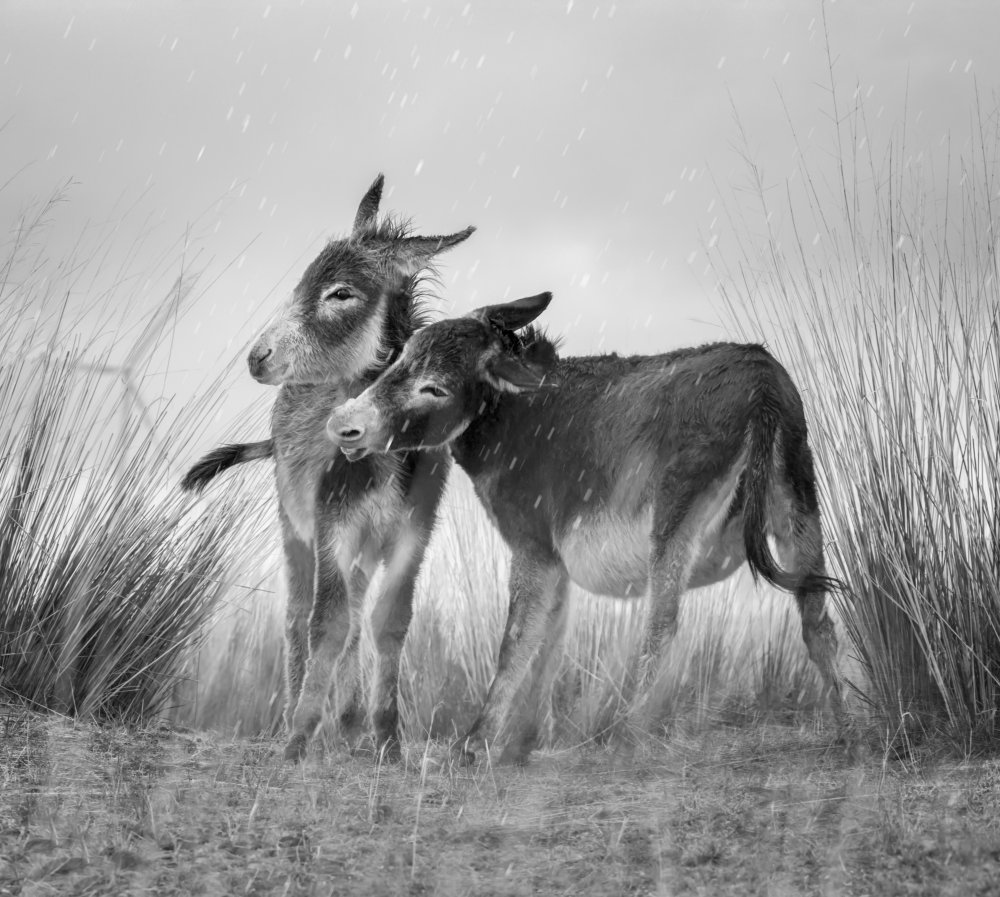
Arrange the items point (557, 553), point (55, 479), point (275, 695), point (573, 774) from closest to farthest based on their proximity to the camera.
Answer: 1. point (573, 774)
2. point (557, 553)
3. point (55, 479)
4. point (275, 695)

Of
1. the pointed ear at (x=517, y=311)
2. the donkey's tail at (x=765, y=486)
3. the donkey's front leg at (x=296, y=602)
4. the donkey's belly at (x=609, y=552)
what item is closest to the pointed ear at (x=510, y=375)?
the pointed ear at (x=517, y=311)

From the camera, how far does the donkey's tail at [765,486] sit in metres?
4.48

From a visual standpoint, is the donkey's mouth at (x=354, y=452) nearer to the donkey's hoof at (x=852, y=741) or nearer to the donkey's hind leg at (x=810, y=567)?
the donkey's hind leg at (x=810, y=567)

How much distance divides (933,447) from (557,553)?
1.73 metres

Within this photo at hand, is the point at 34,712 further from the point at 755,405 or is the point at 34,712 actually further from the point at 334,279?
the point at 755,405

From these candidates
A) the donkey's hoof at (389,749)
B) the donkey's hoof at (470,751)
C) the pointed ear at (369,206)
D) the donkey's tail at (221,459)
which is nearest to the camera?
the donkey's hoof at (470,751)

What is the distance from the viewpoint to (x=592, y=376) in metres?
5.33

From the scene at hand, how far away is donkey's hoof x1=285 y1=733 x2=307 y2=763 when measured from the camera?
4.78 meters

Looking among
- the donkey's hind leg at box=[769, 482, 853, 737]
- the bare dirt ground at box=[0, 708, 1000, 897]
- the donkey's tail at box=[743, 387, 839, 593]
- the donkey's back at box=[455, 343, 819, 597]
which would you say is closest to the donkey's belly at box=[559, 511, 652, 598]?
the donkey's back at box=[455, 343, 819, 597]

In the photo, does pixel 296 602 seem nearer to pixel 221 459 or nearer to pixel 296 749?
pixel 221 459

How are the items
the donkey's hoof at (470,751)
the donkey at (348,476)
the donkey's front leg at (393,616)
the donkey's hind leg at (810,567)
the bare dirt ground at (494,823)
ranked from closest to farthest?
the bare dirt ground at (494,823)
the donkey's hoof at (470,751)
the donkey's hind leg at (810,567)
the donkey at (348,476)
the donkey's front leg at (393,616)

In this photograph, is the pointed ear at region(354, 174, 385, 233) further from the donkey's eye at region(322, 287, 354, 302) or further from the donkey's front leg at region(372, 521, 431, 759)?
the donkey's front leg at region(372, 521, 431, 759)

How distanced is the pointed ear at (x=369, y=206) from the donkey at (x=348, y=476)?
4 centimetres

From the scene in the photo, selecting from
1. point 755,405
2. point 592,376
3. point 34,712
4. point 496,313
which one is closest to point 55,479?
point 34,712
